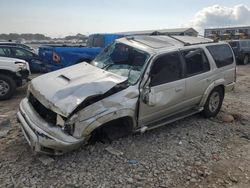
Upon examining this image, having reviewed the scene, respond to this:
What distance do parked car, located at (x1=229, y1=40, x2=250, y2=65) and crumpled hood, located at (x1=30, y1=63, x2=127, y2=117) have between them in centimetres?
1621

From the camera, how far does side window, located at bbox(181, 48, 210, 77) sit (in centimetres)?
541

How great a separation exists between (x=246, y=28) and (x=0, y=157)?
36.8 meters

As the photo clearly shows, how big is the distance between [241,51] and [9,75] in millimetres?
15931

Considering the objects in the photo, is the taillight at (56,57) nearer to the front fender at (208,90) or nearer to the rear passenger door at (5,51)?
the rear passenger door at (5,51)

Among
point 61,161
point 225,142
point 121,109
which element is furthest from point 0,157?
point 225,142

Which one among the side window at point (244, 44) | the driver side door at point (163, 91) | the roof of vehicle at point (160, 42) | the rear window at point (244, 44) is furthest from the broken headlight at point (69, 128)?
the rear window at point (244, 44)

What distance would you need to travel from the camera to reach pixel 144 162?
4238 mm

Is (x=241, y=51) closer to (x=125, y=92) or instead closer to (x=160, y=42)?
(x=160, y=42)

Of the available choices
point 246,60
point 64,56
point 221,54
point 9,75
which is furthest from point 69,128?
point 246,60

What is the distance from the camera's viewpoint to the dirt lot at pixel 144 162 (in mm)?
3779

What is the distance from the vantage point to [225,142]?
515 centimetres

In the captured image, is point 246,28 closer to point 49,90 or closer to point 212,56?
point 212,56

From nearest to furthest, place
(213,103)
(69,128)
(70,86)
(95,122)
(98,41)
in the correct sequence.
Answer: (69,128), (95,122), (70,86), (213,103), (98,41)

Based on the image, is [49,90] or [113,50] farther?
[113,50]
